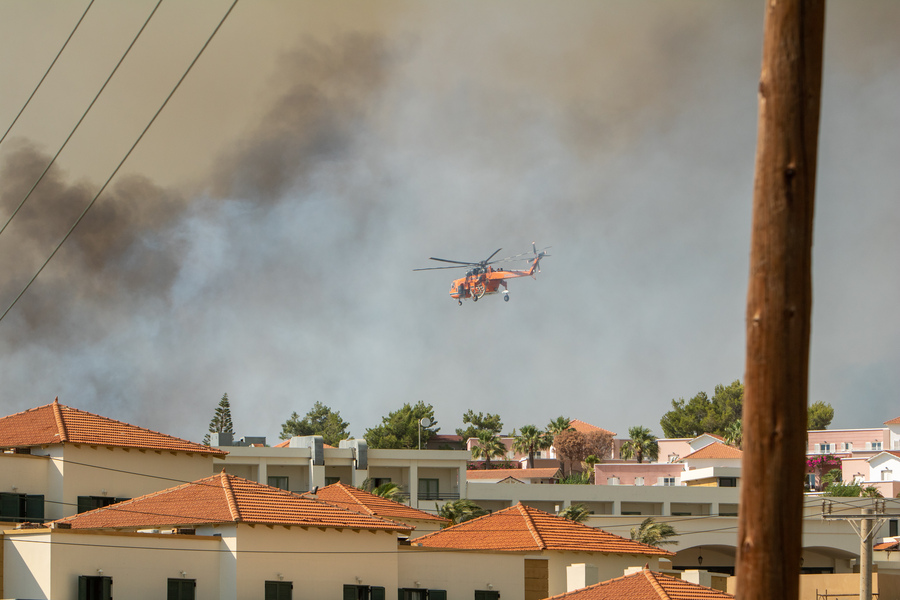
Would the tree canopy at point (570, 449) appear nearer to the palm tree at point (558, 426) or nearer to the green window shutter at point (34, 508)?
the palm tree at point (558, 426)

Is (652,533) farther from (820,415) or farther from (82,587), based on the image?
(820,415)

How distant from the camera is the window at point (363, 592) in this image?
40.3m

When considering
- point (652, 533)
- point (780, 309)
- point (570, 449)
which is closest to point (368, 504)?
point (652, 533)

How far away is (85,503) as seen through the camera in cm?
4647

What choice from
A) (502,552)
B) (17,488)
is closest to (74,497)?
(17,488)

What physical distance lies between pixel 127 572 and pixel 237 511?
432 cm

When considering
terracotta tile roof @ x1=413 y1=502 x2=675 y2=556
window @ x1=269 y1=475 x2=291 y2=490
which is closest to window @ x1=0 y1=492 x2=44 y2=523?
terracotta tile roof @ x1=413 y1=502 x2=675 y2=556

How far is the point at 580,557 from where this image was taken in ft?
150

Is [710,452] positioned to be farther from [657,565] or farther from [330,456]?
[657,565]

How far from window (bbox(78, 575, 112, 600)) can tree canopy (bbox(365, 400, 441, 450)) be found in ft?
355

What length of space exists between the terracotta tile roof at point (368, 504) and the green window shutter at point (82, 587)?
59.9ft

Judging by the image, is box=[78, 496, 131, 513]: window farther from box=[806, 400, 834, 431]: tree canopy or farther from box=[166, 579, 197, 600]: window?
box=[806, 400, 834, 431]: tree canopy

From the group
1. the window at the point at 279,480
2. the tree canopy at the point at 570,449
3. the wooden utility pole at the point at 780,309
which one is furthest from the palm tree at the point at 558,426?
the wooden utility pole at the point at 780,309

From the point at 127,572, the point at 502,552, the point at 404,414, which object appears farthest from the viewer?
the point at 404,414
